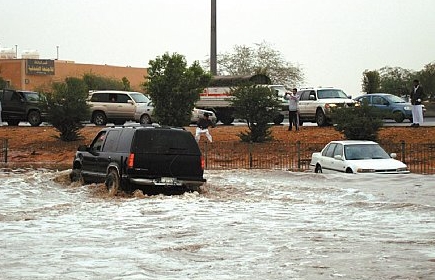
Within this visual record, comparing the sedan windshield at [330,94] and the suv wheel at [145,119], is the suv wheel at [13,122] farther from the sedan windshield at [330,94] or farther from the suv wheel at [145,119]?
the sedan windshield at [330,94]

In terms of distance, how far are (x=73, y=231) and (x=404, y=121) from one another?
29.2 metres

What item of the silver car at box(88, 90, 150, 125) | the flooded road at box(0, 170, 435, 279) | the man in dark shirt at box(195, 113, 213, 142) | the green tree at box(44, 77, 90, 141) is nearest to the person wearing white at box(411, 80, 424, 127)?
the man in dark shirt at box(195, 113, 213, 142)

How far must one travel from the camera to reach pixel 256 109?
117 ft

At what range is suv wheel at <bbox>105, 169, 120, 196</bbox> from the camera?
20.8 m

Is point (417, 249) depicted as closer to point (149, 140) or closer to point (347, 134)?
point (149, 140)

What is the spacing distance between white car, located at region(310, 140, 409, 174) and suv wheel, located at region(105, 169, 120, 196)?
7.14 m

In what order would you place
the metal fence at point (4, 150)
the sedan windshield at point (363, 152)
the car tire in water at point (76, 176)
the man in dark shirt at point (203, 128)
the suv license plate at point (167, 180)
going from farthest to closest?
the man in dark shirt at point (203, 128) < the metal fence at point (4, 150) < the sedan windshield at point (363, 152) < the car tire in water at point (76, 176) < the suv license plate at point (167, 180)

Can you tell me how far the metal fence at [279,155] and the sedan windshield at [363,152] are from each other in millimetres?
3083

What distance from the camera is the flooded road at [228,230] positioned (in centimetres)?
1202

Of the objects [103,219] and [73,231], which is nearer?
[73,231]

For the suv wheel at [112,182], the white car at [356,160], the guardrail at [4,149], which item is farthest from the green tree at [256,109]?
the suv wheel at [112,182]

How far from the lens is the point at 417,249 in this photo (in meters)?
13.5

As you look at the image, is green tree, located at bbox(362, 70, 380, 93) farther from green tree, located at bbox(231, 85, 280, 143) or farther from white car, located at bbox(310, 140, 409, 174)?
white car, located at bbox(310, 140, 409, 174)

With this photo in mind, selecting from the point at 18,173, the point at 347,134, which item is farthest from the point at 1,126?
the point at 347,134
